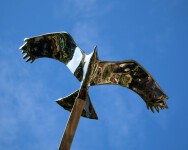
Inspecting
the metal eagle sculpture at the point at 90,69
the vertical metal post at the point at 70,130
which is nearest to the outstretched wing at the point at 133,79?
the metal eagle sculpture at the point at 90,69

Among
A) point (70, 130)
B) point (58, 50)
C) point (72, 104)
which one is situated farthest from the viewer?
point (72, 104)

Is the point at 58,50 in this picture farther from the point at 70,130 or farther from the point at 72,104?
the point at 70,130

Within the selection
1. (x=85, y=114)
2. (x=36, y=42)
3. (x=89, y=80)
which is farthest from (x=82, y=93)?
(x=36, y=42)

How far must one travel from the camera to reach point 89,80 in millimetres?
10273

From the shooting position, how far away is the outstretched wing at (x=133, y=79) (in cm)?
1073

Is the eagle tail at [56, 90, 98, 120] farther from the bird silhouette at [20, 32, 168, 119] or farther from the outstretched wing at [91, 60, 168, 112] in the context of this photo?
the outstretched wing at [91, 60, 168, 112]

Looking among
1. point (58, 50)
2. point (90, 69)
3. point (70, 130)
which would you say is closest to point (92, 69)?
point (90, 69)

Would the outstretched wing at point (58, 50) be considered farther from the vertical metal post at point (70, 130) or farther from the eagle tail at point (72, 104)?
the vertical metal post at point (70, 130)

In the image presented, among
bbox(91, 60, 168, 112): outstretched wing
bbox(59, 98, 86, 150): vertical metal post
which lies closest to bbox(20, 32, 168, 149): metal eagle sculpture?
bbox(91, 60, 168, 112): outstretched wing

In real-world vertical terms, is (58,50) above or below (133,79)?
above

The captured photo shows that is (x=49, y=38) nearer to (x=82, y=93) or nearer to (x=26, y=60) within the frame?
(x=26, y=60)

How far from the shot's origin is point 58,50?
11.5 m

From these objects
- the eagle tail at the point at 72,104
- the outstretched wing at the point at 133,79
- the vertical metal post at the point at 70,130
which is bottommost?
the vertical metal post at the point at 70,130

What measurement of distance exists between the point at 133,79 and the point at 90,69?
6.82 ft
